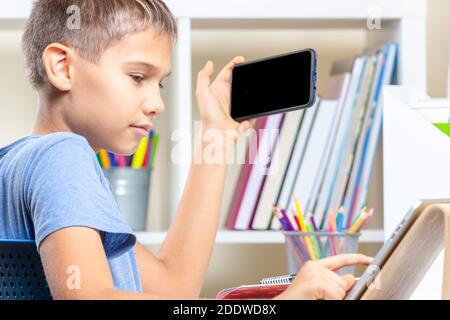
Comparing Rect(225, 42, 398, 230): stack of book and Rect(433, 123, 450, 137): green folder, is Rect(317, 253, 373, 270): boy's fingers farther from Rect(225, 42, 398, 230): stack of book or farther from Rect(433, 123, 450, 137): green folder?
Rect(225, 42, 398, 230): stack of book

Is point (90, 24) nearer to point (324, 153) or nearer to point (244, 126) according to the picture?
point (244, 126)

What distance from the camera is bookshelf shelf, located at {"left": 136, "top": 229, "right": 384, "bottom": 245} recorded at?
5.08ft

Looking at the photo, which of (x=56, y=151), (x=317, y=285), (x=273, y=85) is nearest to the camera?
(x=317, y=285)

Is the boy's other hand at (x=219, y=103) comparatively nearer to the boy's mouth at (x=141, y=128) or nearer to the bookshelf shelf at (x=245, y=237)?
the boy's mouth at (x=141, y=128)

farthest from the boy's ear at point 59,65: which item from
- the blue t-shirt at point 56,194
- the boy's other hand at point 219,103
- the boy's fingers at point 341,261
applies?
the boy's fingers at point 341,261

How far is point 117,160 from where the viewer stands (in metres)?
1.59

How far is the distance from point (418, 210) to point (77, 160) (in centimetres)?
27

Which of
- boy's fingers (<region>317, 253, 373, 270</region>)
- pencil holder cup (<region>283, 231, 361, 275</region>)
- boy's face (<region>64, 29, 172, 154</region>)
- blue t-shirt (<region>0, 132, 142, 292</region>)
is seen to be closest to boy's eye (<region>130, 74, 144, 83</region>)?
boy's face (<region>64, 29, 172, 154</region>)

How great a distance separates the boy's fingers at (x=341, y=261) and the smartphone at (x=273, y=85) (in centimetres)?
32

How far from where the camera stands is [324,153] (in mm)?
1604

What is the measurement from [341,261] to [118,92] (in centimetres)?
31

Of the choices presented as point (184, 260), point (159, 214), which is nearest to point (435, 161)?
point (184, 260)

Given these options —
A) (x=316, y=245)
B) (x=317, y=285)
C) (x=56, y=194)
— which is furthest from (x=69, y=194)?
(x=316, y=245)

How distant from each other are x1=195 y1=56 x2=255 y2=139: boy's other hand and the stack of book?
0.55m
